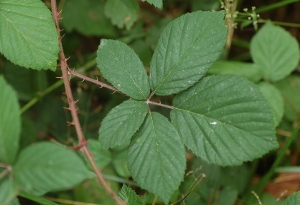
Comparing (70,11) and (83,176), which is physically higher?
(70,11)

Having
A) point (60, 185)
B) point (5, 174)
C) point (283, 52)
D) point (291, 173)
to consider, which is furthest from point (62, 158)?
point (291, 173)

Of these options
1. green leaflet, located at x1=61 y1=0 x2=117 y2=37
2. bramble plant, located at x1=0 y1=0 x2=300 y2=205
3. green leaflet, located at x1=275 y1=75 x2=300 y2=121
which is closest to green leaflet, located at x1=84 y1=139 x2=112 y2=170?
bramble plant, located at x1=0 y1=0 x2=300 y2=205

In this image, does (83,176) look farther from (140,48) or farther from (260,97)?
(140,48)

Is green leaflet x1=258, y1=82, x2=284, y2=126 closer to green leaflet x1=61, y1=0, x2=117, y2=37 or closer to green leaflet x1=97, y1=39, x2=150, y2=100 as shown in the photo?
green leaflet x1=97, y1=39, x2=150, y2=100

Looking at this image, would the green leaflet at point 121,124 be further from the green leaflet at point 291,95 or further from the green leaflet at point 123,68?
the green leaflet at point 291,95

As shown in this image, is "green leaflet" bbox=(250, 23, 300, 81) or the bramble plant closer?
the bramble plant

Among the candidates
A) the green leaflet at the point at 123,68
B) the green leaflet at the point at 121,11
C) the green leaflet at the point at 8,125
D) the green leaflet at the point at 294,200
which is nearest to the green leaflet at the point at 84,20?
the green leaflet at the point at 121,11
